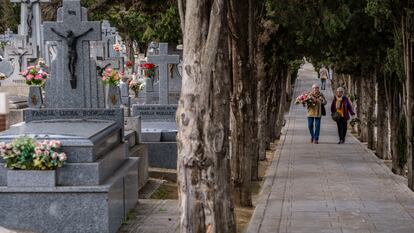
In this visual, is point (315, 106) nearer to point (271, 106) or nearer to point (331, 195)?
point (271, 106)

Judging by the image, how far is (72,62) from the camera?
1234 centimetres

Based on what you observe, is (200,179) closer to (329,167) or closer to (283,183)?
A: (283,183)

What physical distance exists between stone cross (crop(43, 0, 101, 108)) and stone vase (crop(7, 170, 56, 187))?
264 cm

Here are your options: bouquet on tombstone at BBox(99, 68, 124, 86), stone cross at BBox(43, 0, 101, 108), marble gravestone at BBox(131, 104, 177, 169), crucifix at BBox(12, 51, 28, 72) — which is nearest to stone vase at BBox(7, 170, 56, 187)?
stone cross at BBox(43, 0, 101, 108)

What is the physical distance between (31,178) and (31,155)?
0.28m

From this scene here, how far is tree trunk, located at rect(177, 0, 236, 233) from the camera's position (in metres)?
7.82

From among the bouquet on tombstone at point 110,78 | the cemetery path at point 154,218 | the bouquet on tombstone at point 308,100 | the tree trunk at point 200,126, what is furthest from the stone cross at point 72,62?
the bouquet on tombstone at point 308,100

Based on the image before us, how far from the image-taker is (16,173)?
977 cm

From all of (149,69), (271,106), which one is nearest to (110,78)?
(149,69)

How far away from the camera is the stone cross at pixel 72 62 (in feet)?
40.5

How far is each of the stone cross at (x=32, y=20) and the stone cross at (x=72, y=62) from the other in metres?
17.0

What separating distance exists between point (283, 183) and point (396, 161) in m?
3.32

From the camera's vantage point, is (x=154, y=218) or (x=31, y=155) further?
(x=154, y=218)

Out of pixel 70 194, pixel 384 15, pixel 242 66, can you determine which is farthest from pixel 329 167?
pixel 70 194
